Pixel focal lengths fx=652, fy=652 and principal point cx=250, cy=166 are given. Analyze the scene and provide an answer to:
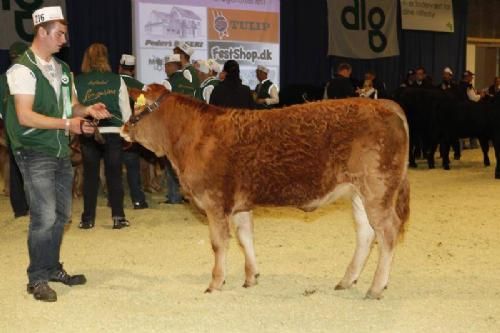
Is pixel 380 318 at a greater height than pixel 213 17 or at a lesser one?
lesser

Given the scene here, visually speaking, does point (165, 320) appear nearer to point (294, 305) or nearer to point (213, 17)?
point (294, 305)

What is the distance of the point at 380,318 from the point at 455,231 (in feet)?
9.66

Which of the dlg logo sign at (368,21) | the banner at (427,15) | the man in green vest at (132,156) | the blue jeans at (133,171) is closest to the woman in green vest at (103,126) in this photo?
the man in green vest at (132,156)

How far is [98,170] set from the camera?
7117mm

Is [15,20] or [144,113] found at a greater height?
[15,20]

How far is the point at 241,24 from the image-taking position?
43.9 ft

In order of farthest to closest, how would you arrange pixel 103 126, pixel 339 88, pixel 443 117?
pixel 443 117 < pixel 339 88 < pixel 103 126

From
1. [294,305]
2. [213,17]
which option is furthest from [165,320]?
[213,17]

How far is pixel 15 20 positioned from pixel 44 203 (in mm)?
7564

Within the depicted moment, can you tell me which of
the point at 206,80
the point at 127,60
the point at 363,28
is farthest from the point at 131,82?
the point at 363,28

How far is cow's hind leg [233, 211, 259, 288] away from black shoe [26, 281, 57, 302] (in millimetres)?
1396

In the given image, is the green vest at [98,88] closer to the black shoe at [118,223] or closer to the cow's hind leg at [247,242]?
the black shoe at [118,223]

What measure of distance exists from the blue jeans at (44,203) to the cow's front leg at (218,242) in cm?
107

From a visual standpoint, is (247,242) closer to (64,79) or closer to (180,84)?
(64,79)
